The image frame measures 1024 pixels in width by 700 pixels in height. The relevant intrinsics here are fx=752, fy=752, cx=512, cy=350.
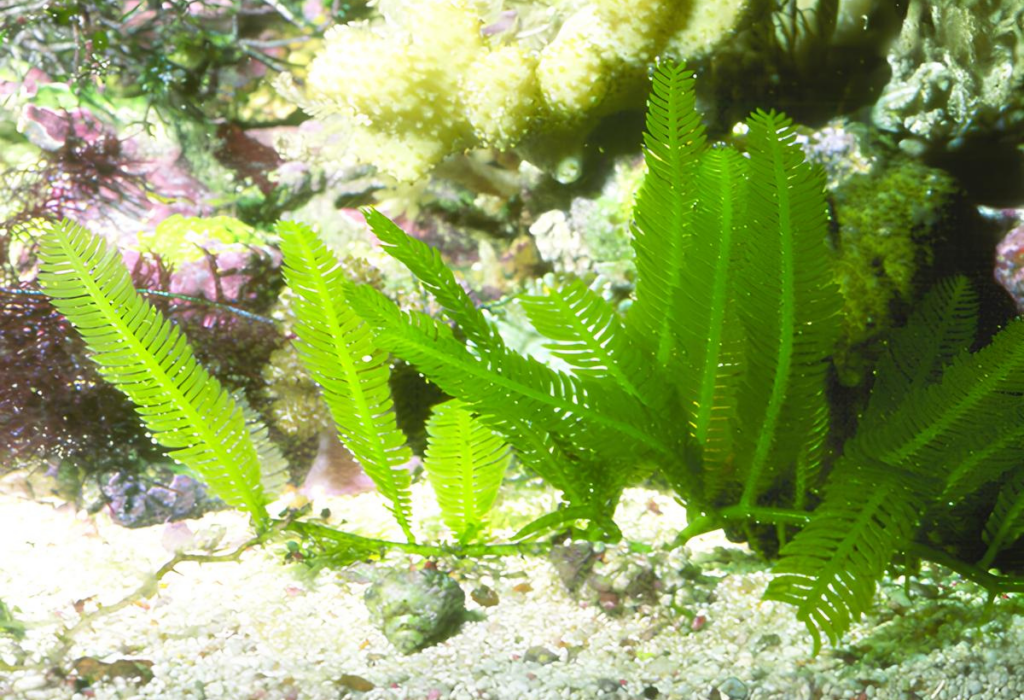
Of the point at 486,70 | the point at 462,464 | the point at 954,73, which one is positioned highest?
the point at 954,73

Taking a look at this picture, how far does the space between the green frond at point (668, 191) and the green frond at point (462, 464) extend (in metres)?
0.69

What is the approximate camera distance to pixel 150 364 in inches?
88.9

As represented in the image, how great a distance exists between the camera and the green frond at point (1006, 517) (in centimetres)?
217

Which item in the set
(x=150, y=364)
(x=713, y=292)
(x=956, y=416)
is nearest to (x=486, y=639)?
(x=713, y=292)

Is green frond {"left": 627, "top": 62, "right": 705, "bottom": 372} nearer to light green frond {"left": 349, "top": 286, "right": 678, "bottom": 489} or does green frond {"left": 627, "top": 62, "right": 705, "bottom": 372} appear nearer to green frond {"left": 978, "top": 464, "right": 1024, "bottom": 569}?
light green frond {"left": 349, "top": 286, "right": 678, "bottom": 489}

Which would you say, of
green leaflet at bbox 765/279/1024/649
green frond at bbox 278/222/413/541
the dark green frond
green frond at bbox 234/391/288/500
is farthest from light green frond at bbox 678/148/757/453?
green frond at bbox 234/391/288/500

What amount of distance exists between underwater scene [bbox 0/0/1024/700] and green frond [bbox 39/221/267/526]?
0.01m

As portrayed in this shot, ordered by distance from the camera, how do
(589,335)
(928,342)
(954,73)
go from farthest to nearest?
(954,73)
(928,342)
(589,335)

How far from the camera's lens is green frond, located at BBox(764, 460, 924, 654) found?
173 centimetres

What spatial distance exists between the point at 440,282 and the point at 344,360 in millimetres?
423

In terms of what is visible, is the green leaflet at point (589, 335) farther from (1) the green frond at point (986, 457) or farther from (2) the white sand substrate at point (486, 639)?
(1) the green frond at point (986, 457)

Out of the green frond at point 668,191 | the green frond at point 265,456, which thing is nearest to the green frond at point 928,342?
the green frond at point 668,191

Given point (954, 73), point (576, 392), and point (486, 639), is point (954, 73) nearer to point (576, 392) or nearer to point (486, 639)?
point (576, 392)

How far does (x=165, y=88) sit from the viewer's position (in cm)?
414
